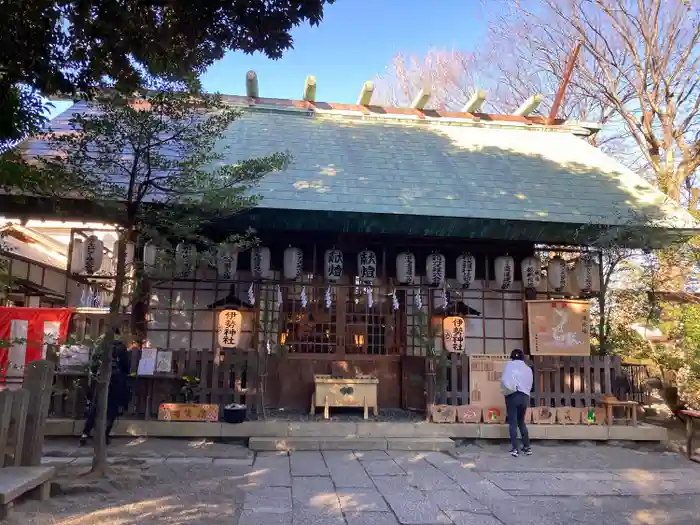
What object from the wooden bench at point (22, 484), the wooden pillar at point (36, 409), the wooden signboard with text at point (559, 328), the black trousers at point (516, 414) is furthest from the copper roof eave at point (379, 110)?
the wooden bench at point (22, 484)

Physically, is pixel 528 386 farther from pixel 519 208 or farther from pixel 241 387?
pixel 241 387

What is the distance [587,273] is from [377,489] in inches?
269

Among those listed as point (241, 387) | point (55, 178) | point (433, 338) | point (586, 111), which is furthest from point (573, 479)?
point (586, 111)

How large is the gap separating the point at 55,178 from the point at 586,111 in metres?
19.8

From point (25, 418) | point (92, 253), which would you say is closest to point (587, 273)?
point (92, 253)

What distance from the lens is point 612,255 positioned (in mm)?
10211

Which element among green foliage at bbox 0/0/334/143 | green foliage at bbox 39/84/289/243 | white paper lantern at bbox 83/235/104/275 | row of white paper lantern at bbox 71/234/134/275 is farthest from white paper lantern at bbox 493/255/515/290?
white paper lantern at bbox 83/235/104/275

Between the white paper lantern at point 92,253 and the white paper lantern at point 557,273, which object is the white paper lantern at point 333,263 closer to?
the white paper lantern at point 92,253

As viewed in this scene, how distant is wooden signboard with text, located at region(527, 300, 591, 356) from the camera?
1023 cm

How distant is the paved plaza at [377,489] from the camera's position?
17.3 ft

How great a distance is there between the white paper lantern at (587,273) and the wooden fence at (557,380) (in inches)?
60.4

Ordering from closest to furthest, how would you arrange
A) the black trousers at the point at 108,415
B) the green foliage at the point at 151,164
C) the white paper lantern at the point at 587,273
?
the green foliage at the point at 151,164, the black trousers at the point at 108,415, the white paper lantern at the point at 587,273

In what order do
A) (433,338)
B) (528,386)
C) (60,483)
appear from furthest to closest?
(433,338) < (528,386) < (60,483)

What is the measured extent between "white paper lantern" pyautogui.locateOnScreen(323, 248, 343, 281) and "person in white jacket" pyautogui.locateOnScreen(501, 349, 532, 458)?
3.68 m
